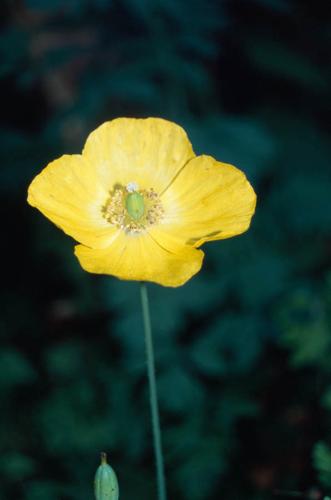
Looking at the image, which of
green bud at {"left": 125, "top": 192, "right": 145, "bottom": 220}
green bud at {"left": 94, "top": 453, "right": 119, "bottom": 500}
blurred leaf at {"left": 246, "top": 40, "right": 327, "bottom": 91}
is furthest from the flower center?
blurred leaf at {"left": 246, "top": 40, "right": 327, "bottom": 91}

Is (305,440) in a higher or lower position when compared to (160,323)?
lower

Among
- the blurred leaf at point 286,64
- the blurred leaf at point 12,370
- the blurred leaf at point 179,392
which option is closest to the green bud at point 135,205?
the blurred leaf at point 179,392

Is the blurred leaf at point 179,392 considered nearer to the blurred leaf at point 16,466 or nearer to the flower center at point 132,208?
the blurred leaf at point 16,466

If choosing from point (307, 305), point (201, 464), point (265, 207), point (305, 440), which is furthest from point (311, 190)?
point (201, 464)

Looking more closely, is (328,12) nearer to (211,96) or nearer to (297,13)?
(297,13)

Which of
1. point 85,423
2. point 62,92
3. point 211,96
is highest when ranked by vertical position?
point 62,92

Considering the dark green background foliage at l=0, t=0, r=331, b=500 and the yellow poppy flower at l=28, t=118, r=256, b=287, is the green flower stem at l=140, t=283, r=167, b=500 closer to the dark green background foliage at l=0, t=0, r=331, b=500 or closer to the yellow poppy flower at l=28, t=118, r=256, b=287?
the yellow poppy flower at l=28, t=118, r=256, b=287
